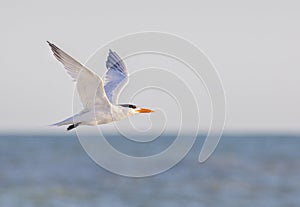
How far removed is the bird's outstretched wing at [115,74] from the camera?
11.7 meters

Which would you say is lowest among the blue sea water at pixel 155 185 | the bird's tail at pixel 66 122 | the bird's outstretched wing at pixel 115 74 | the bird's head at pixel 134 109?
the bird's tail at pixel 66 122

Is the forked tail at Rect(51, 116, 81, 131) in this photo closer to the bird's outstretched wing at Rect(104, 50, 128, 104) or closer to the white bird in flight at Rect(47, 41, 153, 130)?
the white bird in flight at Rect(47, 41, 153, 130)

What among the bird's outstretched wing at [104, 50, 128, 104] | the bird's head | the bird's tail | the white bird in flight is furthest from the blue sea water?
the bird's tail

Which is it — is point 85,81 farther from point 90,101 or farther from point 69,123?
point 69,123

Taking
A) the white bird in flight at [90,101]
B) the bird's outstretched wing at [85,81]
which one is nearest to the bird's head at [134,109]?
the white bird in flight at [90,101]

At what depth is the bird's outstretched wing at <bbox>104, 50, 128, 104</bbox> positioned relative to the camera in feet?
38.4

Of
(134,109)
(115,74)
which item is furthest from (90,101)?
(115,74)

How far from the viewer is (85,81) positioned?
1004 centimetres

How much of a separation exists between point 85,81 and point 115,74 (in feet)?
6.30

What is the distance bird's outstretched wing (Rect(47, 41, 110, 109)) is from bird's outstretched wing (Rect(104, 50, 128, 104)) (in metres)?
1.33

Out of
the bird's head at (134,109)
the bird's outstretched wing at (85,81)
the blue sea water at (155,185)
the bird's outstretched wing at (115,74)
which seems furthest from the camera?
the blue sea water at (155,185)

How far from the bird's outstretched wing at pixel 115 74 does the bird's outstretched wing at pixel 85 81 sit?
1333 mm

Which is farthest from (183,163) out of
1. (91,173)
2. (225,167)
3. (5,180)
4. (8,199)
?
(8,199)

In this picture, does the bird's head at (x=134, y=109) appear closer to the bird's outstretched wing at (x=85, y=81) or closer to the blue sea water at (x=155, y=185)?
the bird's outstretched wing at (x=85, y=81)
